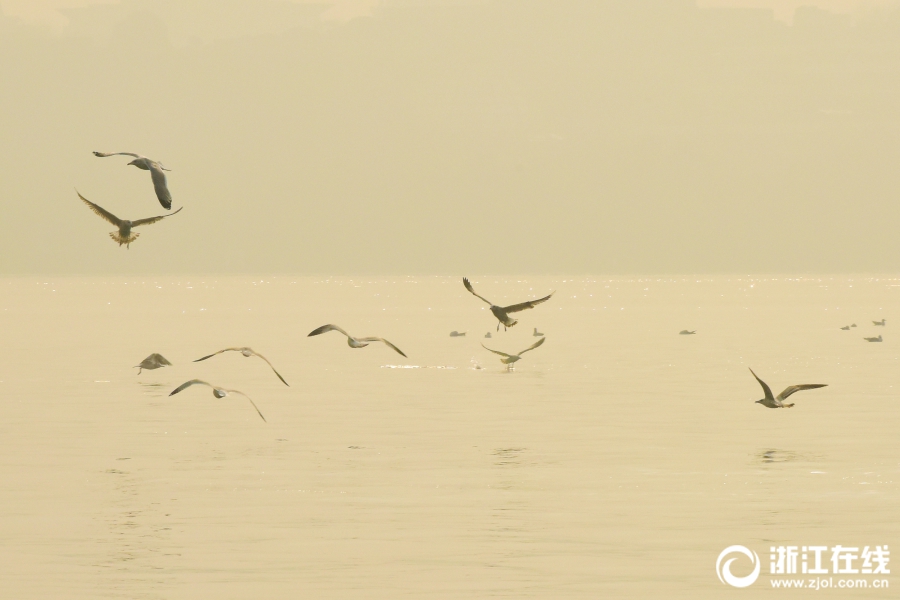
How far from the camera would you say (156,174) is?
2366cm

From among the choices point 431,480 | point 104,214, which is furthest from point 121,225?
point 431,480

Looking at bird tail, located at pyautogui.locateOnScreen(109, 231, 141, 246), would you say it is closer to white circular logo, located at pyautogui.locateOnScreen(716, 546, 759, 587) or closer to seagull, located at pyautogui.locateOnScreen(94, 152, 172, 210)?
seagull, located at pyautogui.locateOnScreen(94, 152, 172, 210)

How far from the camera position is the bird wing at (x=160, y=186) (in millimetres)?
22531

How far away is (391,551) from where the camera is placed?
66.7ft

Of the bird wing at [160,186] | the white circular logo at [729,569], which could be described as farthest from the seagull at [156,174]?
the white circular logo at [729,569]

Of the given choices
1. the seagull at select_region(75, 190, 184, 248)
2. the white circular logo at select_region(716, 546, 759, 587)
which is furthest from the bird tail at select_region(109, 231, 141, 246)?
the white circular logo at select_region(716, 546, 759, 587)

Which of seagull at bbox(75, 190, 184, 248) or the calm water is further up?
seagull at bbox(75, 190, 184, 248)

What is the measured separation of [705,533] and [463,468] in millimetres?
7758

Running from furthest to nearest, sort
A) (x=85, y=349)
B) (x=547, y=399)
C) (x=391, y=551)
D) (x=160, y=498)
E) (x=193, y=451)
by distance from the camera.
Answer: (x=85, y=349) < (x=547, y=399) < (x=193, y=451) < (x=160, y=498) < (x=391, y=551)

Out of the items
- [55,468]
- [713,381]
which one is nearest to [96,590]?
[55,468]

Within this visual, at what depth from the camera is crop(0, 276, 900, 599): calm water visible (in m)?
19.1

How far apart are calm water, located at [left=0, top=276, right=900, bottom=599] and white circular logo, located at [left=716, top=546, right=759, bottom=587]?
0.15 m

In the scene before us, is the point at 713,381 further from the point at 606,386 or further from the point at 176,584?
the point at 176,584

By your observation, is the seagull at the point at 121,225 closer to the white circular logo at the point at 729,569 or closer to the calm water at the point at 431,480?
the calm water at the point at 431,480
